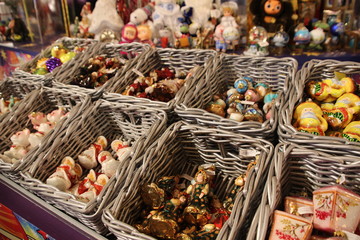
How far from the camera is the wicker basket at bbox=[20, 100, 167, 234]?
0.89 m

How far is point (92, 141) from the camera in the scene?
1.34m

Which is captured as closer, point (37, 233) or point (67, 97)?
point (37, 233)

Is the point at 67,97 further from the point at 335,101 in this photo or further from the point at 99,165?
the point at 335,101

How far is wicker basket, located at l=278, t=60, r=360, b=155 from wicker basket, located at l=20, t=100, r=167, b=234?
0.44m

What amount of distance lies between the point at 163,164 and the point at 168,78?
1.99ft

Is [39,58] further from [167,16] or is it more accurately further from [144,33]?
[167,16]

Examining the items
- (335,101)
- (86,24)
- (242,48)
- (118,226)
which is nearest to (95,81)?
(118,226)

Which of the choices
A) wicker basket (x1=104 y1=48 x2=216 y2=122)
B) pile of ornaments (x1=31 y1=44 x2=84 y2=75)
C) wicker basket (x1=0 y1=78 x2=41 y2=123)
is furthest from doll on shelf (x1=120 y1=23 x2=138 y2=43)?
wicker basket (x1=0 y1=78 x2=41 y2=123)

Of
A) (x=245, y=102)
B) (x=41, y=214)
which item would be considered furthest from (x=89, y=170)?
(x=245, y=102)

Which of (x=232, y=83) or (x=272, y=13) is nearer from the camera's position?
(x=232, y=83)

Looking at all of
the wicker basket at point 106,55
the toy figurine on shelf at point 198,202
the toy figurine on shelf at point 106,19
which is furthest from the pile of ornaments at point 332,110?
the toy figurine on shelf at point 106,19

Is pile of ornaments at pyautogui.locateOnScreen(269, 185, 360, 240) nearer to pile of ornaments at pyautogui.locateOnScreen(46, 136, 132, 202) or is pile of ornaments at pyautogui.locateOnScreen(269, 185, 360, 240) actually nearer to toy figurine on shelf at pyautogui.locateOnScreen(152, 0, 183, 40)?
pile of ornaments at pyautogui.locateOnScreen(46, 136, 132, 202)

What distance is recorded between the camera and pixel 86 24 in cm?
304

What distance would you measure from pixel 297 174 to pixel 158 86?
0.72 meters
